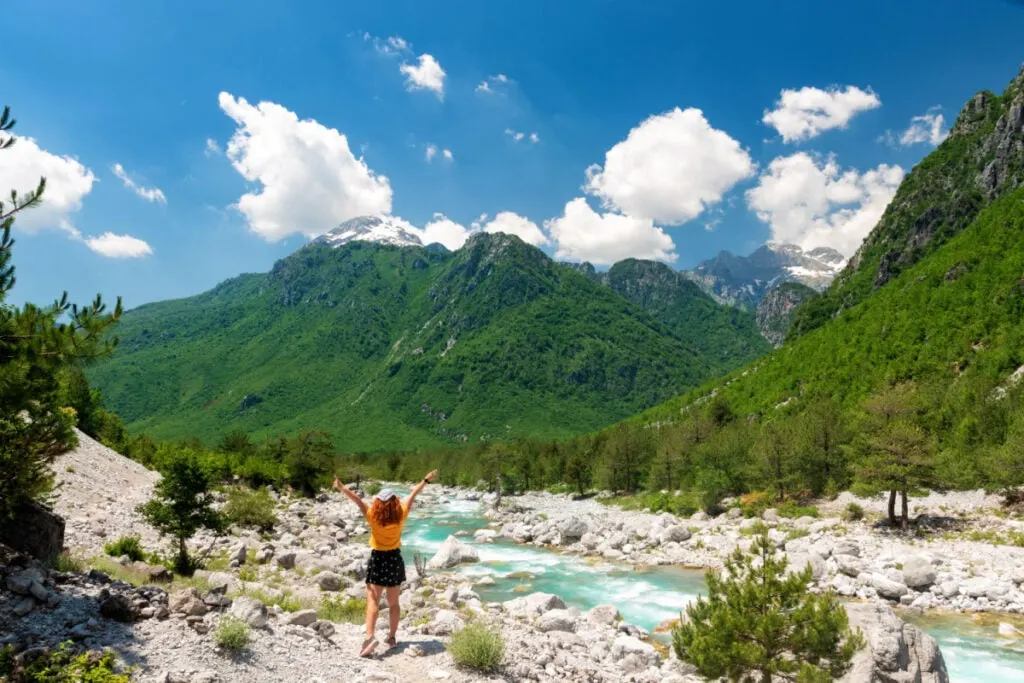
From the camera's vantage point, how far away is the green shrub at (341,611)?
14.9 m

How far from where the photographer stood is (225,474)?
58281mm

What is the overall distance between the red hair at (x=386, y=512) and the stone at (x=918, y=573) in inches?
1020

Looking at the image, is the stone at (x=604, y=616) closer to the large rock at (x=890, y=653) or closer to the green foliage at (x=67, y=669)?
the large rock at (x=890, y=653)

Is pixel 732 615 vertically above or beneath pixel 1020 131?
beneath

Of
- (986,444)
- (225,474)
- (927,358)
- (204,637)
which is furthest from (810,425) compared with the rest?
(225,474)

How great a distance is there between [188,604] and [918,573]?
29.4 meters

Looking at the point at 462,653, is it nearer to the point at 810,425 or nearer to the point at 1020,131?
the point at 810,425

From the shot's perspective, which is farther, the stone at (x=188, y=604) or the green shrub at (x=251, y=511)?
the green shrub at (x=251, y=511)

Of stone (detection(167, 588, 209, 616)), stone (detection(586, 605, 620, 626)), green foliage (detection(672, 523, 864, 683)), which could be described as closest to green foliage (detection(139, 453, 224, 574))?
stone (detection(167, 588, 209, 616))

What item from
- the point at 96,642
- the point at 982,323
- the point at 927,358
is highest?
the point at 982,323

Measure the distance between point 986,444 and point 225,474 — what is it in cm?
7373

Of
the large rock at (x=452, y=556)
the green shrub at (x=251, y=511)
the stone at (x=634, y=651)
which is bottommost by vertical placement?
the large rock at (x=452, y=556)

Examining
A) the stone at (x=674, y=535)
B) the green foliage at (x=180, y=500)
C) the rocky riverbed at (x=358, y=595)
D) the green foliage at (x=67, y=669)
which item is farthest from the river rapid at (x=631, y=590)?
the green foliage at (x=67, y=669)

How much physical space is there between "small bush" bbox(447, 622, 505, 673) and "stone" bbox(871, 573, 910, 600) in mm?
21968
